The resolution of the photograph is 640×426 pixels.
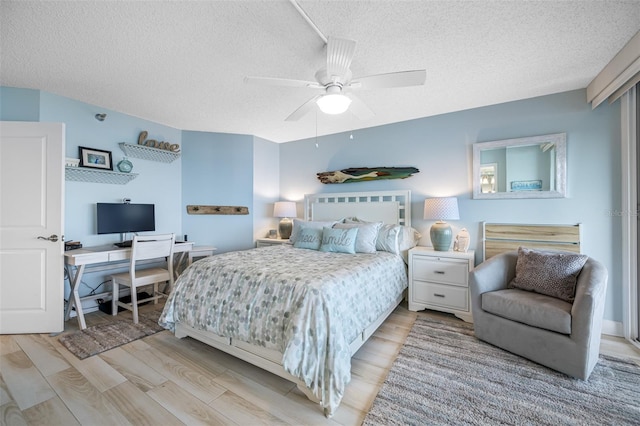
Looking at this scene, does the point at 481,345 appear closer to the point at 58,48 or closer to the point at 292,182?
the point at 292,182

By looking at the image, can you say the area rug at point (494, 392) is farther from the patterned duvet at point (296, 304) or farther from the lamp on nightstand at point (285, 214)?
the lamp on nightstand at point (285, 214)

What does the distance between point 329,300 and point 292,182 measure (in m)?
3.28

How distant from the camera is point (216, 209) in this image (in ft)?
14.0

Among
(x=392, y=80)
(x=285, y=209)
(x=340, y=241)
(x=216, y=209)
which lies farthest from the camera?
(x=285, y=209)

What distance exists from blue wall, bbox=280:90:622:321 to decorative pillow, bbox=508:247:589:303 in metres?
0.70

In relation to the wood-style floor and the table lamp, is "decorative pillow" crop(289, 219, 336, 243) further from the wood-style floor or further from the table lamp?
the wood-style floor

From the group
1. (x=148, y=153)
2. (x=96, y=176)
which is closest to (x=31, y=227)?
(x=96, y=176)

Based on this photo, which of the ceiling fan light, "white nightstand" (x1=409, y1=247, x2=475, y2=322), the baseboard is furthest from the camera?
"white nightstand" (x1=409, y1=247, x2=475, y2=322)

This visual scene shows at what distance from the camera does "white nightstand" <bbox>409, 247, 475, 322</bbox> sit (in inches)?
112

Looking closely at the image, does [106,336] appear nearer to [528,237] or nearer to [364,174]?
[364,174]

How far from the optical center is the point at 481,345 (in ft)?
7.59

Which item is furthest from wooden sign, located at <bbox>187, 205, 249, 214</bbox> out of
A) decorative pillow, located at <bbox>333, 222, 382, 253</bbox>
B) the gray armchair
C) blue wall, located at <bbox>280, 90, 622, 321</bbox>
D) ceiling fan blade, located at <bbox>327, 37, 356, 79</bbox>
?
the gray armchair

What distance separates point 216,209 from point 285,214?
44.0 inches

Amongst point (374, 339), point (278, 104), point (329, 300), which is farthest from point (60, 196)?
point (374, 339)
